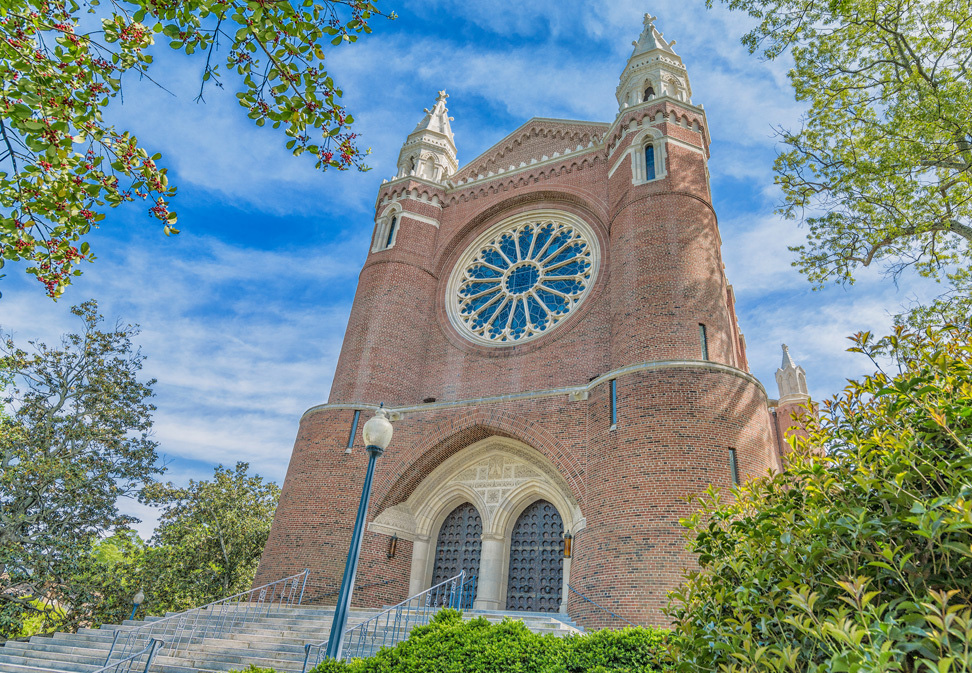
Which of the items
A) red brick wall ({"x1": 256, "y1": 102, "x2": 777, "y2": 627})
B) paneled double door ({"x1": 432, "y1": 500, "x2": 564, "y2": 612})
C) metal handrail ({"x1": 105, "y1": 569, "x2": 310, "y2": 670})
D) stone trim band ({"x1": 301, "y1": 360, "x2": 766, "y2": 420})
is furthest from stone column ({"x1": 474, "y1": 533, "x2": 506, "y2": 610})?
metal handrail ({"x1": 105, "y1": 569, "x2": 310, "y2": 670})

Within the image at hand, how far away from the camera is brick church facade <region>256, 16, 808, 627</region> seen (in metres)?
11.5

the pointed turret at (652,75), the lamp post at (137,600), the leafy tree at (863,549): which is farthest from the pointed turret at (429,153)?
the leafy tree at (863,549)

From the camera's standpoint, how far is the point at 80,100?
16.4 feet

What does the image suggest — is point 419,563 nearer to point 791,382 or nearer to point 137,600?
point 137,600

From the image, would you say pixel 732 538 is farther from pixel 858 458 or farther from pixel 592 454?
pixel 592 454

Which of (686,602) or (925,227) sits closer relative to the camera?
(686,602)

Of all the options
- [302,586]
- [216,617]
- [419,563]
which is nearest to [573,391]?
[419,563]

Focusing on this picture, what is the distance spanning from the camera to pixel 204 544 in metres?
21.7

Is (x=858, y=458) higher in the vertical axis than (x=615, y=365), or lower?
lower

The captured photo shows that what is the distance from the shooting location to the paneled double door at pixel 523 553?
12969mm

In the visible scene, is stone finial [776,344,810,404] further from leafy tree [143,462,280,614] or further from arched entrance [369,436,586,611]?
leafy tree [143,462,280,614]

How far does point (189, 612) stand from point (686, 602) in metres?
11.2

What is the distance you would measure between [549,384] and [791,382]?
33.8ft

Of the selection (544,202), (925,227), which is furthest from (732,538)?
(544,202)
